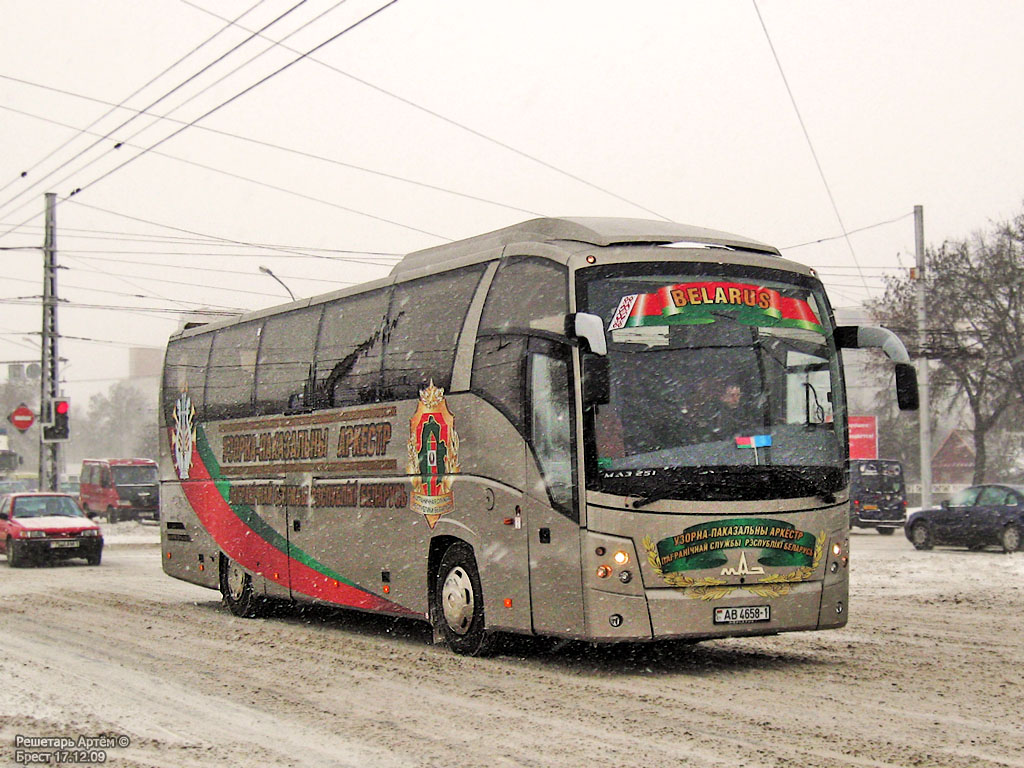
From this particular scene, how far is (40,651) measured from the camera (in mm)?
12562

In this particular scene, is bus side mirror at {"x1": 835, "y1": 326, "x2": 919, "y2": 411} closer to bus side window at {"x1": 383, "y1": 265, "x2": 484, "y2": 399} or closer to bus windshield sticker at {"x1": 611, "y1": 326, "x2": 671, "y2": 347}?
bus windshield sticker at {"x1": 611, "y1": 326, "x2": 671, "y2": 347}

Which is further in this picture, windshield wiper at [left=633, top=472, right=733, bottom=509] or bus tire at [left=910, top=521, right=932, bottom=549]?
bus tire at [left=910, top=521, right=932, bottom=549]

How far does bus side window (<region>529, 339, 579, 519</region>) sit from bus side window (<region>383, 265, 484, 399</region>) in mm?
1505

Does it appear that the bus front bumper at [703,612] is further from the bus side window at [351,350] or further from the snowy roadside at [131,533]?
the snowy roadside at [131,533]

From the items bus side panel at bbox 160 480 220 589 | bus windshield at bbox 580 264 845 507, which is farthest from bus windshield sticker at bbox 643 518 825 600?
bus side panel at bbox 160 480 220 589

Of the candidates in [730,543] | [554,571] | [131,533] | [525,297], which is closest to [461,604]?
[554,571]

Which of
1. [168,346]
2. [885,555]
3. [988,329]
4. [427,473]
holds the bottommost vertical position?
[885,555]

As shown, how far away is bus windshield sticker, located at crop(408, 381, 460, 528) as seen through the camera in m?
12.6

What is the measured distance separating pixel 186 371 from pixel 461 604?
840 cm

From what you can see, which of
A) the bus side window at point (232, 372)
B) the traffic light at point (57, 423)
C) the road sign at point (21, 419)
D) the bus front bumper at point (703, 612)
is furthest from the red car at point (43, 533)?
the bus front bumper at point (703, 612)

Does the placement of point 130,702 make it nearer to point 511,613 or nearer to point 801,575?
point 511,613

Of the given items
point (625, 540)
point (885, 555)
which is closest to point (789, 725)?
point (625, 540)

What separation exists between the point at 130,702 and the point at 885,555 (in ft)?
74.6

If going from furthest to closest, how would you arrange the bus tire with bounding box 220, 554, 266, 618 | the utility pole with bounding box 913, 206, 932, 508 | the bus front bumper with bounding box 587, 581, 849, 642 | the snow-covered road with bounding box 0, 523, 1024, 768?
the utility pole with bounding box 913, 206, 932, 508 < the bus tire with bounding box 220, 554, 266, 618 < the bus front bumper with bounding box 587, 581, 849, 642 < the snow-covered road with bounding box 0, 523, 1024, 768
